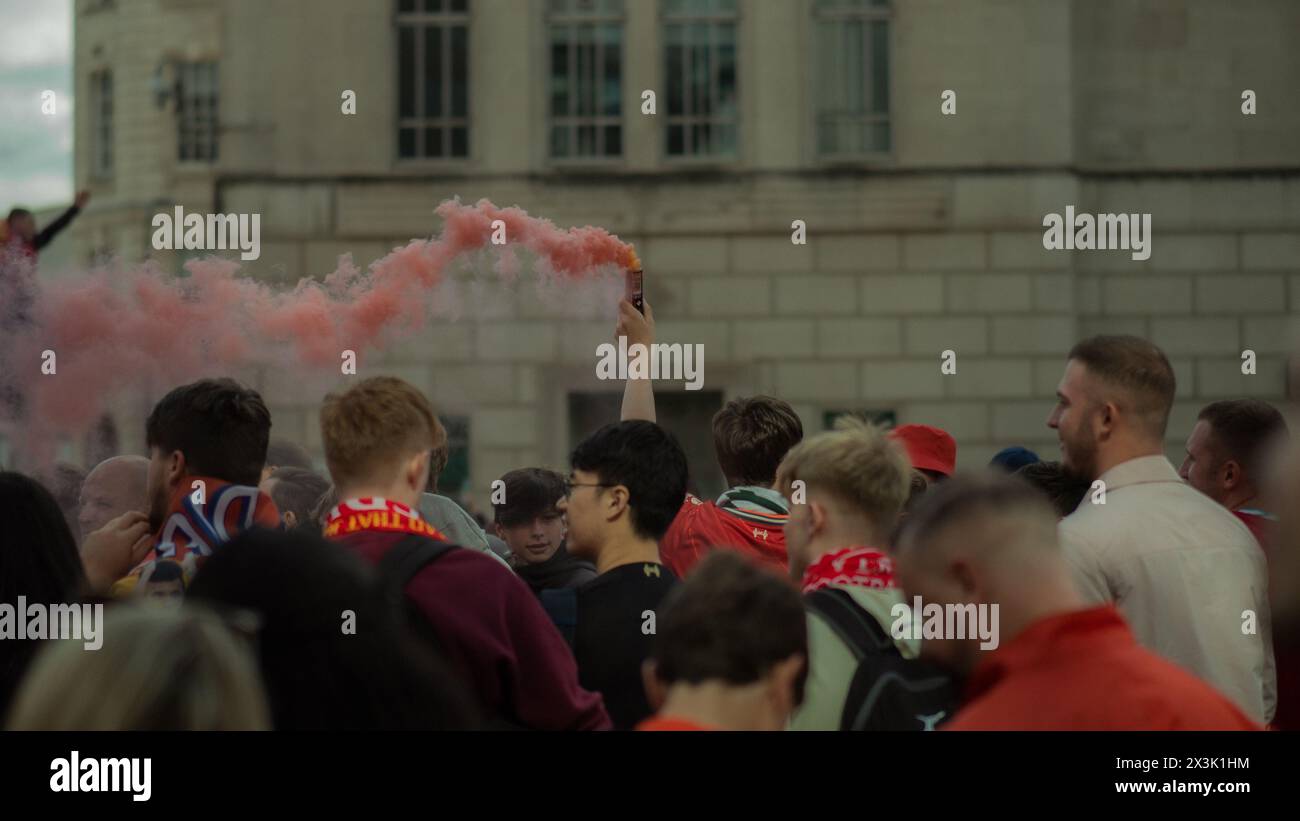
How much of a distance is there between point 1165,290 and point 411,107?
7901 mm

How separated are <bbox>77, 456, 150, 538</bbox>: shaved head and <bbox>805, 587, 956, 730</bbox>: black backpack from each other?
111 inches

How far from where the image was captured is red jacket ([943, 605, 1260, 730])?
297cm

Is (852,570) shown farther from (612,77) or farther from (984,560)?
(612,77)

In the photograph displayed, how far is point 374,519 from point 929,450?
289 centimetres

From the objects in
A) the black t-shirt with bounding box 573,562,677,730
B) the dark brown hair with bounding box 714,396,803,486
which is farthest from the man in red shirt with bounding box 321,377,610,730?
the dark brown hair with bounding box 714,396,803,486

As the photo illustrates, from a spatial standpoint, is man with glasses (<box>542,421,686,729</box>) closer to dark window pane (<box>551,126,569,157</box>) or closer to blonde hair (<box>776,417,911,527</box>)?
blonde hair (<box>776,417,911,527</box>)

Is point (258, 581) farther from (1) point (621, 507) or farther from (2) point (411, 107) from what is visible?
(2) point (411, 107)

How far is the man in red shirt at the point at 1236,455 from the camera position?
5.91 metres

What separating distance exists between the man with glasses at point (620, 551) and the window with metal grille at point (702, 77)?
1244 centimetres

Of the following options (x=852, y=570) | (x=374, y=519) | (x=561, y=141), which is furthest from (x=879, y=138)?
(x=374, y=519)

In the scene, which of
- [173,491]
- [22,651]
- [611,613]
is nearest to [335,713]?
[22,651]

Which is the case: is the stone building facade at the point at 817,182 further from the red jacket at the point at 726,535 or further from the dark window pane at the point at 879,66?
the red jacket at the point at 726,535

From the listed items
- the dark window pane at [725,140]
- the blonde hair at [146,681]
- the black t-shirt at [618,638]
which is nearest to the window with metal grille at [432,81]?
the dark window pane at [725,140]

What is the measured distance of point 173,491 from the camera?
488 centimetres
